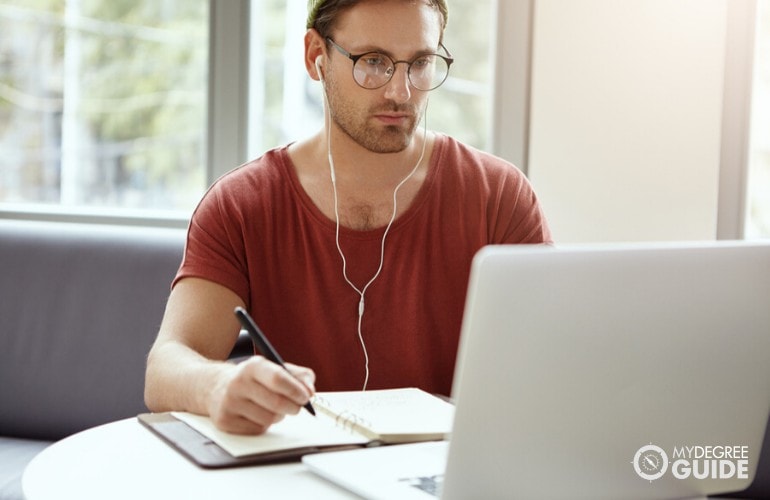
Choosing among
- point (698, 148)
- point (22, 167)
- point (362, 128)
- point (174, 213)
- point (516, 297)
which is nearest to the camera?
point (516, 297)

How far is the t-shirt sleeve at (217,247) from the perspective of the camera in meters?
1.68

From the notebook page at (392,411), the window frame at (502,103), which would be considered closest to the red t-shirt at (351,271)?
the notebook page at (392,411)

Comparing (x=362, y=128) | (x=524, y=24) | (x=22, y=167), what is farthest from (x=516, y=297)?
(x=22, y=167)

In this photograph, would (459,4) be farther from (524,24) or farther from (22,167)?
(22,167)

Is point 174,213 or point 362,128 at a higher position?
point 362,128

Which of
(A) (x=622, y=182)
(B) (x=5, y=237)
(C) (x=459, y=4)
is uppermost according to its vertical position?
(C) (x=459, y=4)

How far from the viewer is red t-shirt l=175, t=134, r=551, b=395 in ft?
5.72

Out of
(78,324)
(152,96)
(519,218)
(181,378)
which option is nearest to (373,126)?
(519,218)

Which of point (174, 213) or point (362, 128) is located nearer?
point (362, 128)

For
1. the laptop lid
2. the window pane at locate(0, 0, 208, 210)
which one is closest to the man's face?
the laptop lid

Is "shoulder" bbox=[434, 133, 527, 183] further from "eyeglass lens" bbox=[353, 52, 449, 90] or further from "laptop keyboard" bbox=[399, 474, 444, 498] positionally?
"laptop keyboard" bbox=[399, 474, 444, 498]

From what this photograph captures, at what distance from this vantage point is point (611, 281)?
861 millimetres

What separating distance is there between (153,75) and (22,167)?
1.87 feet
